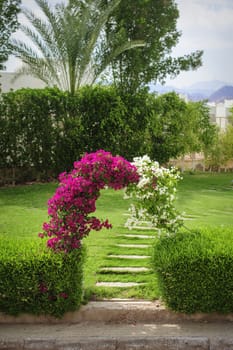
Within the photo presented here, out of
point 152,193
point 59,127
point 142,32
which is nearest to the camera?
point 152,193

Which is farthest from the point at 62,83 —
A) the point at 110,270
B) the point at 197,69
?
the point at 110,270

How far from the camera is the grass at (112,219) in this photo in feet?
17.7

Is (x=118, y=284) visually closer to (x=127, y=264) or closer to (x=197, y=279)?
(x=127, y=264)

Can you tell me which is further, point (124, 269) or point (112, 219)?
point (112, 219)

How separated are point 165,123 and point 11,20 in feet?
19.3

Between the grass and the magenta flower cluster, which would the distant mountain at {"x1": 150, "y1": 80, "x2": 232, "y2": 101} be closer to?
the grass

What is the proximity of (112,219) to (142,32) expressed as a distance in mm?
11556

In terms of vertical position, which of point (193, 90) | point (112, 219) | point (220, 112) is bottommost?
point (112, 219)

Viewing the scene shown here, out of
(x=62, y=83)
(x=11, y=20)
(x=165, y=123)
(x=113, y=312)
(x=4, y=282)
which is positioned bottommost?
(x=113, y=312)

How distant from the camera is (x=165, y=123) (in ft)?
56.7

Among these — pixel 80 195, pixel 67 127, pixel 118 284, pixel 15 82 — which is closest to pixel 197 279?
pixel 118 284

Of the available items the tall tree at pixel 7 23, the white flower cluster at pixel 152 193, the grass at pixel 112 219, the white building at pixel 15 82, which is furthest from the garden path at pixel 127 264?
the white building at pixel 15 82

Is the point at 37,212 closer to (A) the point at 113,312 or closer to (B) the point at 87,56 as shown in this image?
(A) the point at 113,312

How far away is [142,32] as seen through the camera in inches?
739
